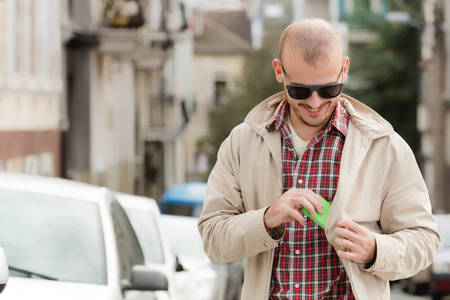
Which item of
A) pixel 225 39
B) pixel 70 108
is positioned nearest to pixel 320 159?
pixel 70 108

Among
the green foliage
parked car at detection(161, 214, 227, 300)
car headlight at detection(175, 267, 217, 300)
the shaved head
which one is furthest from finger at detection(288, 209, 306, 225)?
the green foliage

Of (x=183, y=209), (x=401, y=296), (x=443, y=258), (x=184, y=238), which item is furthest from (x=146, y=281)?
(x=401, y=296)

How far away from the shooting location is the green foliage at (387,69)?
144 feet

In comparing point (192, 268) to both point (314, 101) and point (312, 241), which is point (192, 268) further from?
point (314, 101)

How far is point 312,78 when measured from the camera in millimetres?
3486

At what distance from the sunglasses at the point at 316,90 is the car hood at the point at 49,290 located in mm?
1905

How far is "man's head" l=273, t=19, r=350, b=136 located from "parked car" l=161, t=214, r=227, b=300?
21.4 feet

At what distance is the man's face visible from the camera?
348cm

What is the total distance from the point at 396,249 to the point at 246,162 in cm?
59

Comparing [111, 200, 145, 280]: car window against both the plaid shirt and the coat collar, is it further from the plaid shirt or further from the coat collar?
the plaid shirt

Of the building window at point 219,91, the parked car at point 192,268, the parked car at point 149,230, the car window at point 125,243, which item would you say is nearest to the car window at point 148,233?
the parked car at point 149,230

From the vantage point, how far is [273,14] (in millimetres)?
50125

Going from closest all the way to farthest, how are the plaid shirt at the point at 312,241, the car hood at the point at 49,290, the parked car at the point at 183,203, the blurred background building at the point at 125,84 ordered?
the plaid shirt at the point at 312,241 < the car hood at the point at 49,290 < the blurred background building at the point at 125,84 < the parked car at the point at 183,203

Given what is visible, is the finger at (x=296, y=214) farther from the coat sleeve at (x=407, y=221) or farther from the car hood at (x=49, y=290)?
the car hood at (x=49, y=290)
